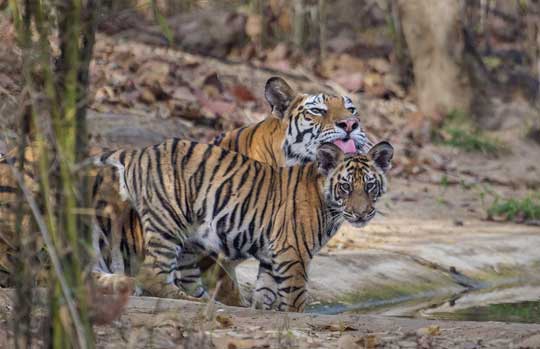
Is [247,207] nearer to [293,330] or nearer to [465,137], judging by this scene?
[293,330]

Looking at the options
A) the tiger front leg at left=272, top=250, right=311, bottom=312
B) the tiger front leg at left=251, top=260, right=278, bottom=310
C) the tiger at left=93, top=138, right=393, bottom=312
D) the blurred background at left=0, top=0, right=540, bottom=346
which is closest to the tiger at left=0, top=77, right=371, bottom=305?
the tiger at left=93, top=138, right=393, bottom=312

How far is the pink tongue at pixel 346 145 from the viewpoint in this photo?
796cm

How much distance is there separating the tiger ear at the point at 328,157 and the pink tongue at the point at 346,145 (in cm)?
64

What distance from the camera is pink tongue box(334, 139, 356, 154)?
7.96 metres

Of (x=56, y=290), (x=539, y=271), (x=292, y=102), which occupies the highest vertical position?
(x=292, y=102)

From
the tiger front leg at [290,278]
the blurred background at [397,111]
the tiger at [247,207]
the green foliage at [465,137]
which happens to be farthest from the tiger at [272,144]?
the green foliage at [465,137]

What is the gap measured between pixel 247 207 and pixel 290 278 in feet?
1.75

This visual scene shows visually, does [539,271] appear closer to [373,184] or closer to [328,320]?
[373,184]

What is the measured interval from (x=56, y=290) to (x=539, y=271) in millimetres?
6563

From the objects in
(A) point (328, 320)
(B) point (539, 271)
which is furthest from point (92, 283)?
(B) point (539, 271)

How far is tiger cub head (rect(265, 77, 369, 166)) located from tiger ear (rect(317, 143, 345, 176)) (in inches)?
20.3

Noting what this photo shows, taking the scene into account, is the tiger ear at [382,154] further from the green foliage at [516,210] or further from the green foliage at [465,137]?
the green foliage at [465,137]

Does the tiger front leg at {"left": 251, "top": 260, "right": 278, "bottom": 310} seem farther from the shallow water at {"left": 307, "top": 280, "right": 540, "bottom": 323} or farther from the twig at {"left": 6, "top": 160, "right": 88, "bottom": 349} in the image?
the twig at {"left": 6, "top": 160, "right": 88, "bottom": 349}

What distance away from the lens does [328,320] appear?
5.82 metres
